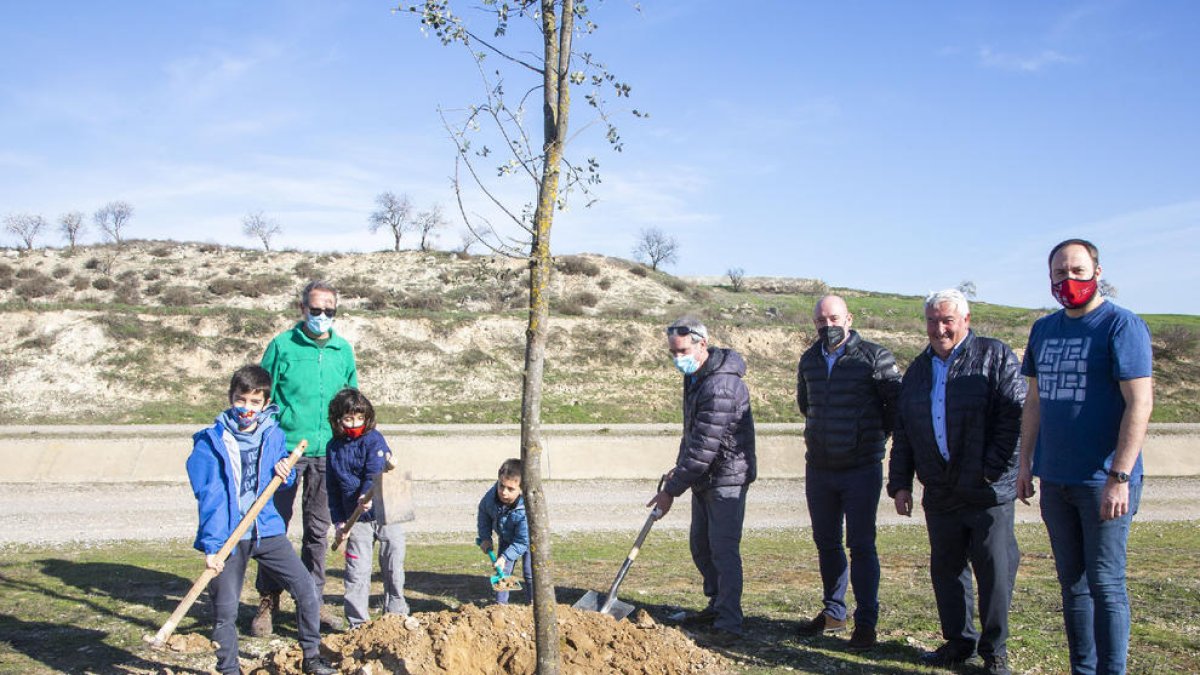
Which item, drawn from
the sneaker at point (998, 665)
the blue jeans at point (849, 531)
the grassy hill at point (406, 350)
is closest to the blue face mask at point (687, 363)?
the blue jeans at point (849, 531)

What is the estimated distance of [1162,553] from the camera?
9.37 m

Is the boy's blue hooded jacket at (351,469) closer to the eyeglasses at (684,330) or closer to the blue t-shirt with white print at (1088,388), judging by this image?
the eyeglasses at (684,330)

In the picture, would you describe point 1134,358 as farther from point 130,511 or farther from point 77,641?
point 130,511

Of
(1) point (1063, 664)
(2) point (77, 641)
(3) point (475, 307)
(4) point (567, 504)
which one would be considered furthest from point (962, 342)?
(3) point (475, 307)

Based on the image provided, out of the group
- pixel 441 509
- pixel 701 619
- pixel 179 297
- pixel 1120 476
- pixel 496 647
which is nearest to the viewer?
pixel 1120 476

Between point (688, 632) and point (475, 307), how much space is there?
32.0 metres

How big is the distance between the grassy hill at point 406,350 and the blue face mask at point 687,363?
10.5 meters

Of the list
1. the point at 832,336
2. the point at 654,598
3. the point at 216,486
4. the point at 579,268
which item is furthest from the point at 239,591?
the point at 579,268

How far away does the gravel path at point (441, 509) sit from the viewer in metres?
11.3

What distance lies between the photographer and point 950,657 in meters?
5.31

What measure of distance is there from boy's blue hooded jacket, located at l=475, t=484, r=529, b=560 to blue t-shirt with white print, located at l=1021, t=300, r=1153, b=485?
339 centimetres

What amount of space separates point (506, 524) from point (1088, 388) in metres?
3.87

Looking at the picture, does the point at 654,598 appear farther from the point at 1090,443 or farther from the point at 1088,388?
the point at 1088,388

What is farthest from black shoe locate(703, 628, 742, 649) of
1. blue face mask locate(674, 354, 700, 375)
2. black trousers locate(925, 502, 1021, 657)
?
blue face mask locate(674, 354, 700, 375)
